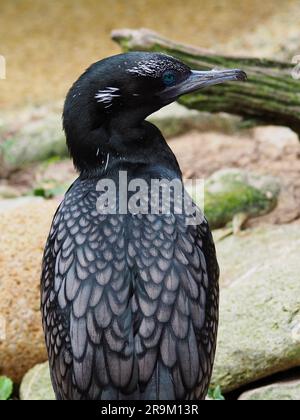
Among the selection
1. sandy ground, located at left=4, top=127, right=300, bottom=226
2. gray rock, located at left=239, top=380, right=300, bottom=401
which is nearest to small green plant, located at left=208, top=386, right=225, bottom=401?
gray rock, located at left=239, top=380, right=300, bottom=401

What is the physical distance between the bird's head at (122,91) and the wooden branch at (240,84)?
2.26 metres

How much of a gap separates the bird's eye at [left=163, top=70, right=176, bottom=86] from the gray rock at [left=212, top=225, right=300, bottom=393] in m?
1.63

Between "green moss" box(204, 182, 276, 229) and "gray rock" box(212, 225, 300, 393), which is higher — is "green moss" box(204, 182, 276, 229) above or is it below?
above

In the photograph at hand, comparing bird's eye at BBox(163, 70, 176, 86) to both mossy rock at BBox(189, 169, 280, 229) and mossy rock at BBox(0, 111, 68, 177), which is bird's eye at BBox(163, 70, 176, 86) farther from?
mossy rock at BBox(0, 111, 68, 177)

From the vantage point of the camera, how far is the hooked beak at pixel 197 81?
3.93 metres

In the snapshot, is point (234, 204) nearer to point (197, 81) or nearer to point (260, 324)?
point (260, 324)

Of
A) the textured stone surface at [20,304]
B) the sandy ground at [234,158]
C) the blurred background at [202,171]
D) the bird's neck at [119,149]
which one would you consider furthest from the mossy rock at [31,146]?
the bird's neck at [119,149]

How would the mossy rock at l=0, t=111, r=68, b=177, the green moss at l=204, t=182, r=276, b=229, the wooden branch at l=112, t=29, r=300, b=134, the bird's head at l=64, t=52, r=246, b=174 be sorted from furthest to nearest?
the mossy rock at l=0, t=111, r=68, b=177, the green moss at l=204, t=182, r=276, b=229, the wooden branch at l=112, t=29, r=300, b=134, the bird's head at l=64, t=52, r=246, b=174

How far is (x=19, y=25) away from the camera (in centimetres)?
1336

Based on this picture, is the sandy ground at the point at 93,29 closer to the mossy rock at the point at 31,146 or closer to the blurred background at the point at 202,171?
the blurred background at the point at 202,171

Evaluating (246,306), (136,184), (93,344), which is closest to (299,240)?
(246,306)

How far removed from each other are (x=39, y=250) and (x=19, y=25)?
28.4ft

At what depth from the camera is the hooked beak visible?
3926mm

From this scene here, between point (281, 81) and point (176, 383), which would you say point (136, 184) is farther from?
point (281, 81)
